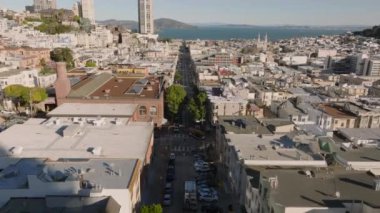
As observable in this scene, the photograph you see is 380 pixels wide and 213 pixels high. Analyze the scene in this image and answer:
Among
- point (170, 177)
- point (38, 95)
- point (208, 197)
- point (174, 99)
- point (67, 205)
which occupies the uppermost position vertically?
point (67, 205)

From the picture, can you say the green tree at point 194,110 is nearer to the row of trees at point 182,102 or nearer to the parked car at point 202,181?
the row of trees at point 182,102

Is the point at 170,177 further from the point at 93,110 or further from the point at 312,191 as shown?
the point at 312,191

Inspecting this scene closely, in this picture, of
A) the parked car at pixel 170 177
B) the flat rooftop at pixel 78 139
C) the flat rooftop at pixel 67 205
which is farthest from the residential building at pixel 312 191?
the parked car at pixel 170 177

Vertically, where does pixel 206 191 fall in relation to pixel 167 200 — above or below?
above

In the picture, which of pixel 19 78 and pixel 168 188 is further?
pixel 19 78

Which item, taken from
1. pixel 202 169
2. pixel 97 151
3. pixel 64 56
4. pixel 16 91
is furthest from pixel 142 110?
pixel 64 56

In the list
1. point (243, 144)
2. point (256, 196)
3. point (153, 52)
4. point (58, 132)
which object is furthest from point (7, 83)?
point (153, 52)

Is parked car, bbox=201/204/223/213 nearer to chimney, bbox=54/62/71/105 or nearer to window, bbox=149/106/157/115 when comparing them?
window, bbox=149/106/157/115
